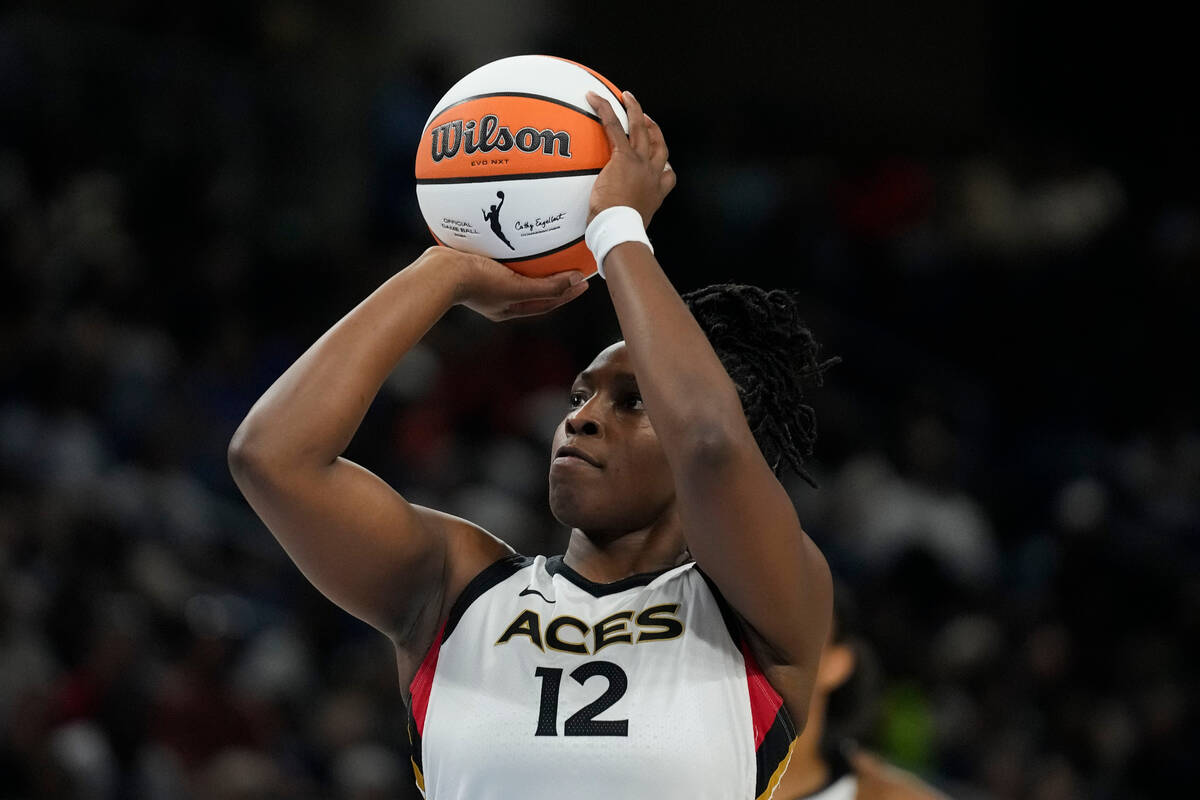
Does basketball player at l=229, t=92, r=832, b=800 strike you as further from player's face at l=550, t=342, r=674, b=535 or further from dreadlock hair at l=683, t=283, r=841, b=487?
dreadlock hair at l=683, t=283, r=841, b=487

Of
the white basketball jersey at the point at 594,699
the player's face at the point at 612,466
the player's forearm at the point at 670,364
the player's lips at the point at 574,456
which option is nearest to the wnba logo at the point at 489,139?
the player's forearm at the point at 670,364

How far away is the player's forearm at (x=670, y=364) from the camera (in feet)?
8.73

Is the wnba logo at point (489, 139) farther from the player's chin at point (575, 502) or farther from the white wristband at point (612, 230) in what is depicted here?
the player's chin at point (575, 502)

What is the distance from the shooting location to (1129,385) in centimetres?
1012

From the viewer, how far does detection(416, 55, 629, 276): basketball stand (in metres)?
3.02

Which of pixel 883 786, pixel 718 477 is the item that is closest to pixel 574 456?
pixel 718 477

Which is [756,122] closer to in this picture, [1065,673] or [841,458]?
[841,458]

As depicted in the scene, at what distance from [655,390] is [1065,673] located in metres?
6.27

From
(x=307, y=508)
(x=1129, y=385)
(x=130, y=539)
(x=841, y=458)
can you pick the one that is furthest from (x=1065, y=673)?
(x=307, y=508)

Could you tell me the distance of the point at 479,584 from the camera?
3.06 metres

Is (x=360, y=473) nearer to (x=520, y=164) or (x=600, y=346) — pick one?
(x=520, y=164)

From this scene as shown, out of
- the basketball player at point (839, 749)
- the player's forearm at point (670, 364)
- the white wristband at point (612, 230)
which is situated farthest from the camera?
the basketball player at point (839, 749)

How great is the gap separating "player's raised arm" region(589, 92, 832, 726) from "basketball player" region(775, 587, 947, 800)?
156cm
